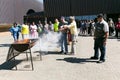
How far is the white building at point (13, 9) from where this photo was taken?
5659 centimetres

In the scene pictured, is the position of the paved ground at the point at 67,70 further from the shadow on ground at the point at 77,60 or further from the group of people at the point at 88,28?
the group of people at the point at 88,28

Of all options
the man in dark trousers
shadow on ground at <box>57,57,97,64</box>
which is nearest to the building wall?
shadow on ground at <box>57,57,97,64</box>

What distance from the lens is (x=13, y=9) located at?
198ft

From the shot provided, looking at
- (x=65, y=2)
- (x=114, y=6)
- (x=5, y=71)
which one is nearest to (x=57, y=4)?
(x=65, y=2)

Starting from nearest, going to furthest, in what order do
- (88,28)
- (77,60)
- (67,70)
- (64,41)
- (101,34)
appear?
(67,70), (101,34), (77,60), (64,41), (88,28)

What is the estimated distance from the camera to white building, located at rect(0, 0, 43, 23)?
2228 inches

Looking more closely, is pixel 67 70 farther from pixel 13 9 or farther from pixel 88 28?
pixel 13 9

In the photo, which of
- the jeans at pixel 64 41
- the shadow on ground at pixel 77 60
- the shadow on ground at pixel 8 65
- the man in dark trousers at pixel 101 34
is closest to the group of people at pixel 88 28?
the jeans at pixel 64 41

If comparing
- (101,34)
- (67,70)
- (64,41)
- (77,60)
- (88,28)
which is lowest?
(67,70)

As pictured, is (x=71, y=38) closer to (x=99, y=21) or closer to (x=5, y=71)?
(x=99, y=21)

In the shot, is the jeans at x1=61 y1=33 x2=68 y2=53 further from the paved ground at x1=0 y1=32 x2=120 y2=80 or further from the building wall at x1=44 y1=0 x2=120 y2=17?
the building wall at x1=44 y1=0 x2=120 y2=17

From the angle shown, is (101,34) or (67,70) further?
(101,34)

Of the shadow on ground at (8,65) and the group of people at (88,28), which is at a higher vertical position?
the group of people at (88,28)

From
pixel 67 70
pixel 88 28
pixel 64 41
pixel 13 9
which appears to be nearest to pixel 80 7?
pixel 13 9
